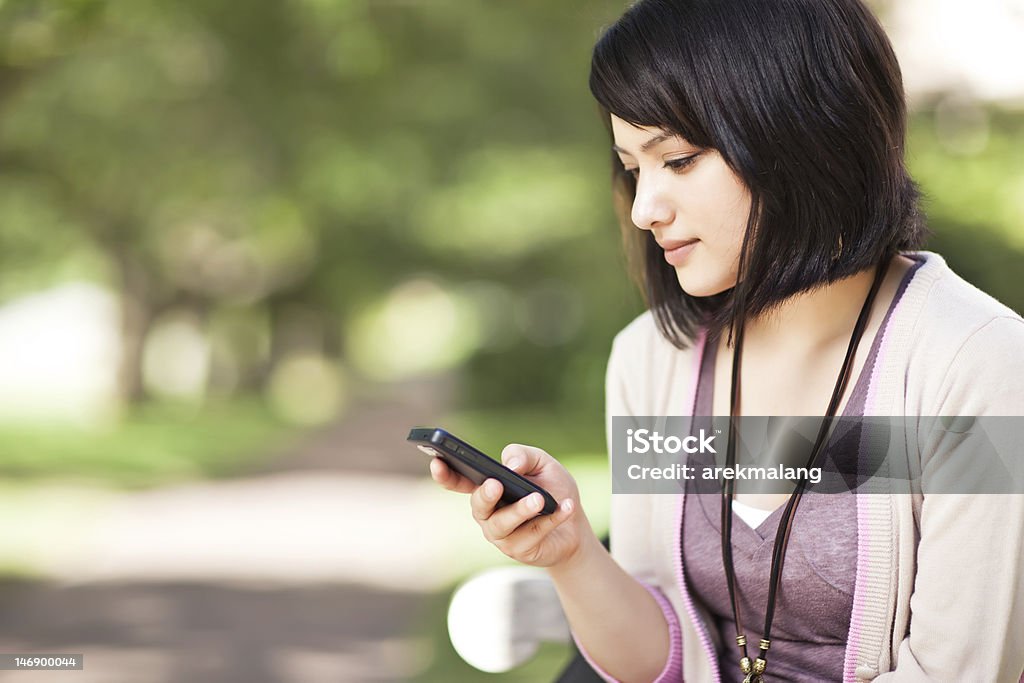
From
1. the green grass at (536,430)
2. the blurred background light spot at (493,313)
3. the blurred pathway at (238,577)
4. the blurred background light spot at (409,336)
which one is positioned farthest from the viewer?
the blurred background light spot at (409,336)

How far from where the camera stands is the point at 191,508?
36.2ft

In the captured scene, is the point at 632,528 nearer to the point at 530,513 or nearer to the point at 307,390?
the point at 530,513

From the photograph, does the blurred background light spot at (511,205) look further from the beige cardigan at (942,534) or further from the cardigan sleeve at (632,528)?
the beige cardigan at (942,534)

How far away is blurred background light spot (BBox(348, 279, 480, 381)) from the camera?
46562 mm

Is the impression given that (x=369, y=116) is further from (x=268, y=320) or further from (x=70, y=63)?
(x=268, y=320)

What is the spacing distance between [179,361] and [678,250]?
30.8 meters

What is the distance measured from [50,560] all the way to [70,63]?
4408 mm

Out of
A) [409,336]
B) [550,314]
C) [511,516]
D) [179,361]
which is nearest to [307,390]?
[179,361]

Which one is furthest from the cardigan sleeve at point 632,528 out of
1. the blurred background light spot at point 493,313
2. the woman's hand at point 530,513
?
the blurred background light spot at point 493,313

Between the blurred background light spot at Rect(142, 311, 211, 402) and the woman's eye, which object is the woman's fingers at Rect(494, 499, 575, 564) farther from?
Answer: the blurred background light spot at Rect(142, 311, 211, 402)

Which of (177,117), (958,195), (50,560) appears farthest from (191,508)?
(958,195)

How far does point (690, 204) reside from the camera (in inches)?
84.1

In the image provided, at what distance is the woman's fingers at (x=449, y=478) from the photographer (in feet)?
6.50

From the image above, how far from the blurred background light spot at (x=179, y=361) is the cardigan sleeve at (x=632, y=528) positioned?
25.9 m
